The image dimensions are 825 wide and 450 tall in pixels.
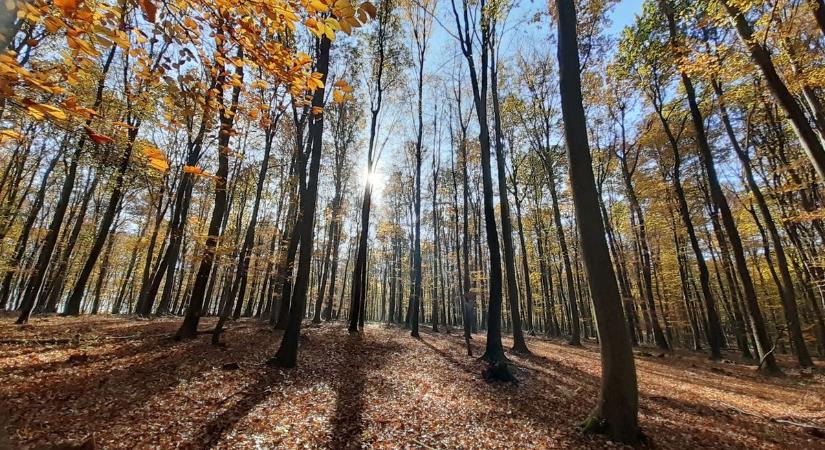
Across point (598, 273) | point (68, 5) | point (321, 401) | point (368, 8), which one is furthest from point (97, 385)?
point (598, 273)

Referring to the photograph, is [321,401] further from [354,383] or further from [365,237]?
[365,237]

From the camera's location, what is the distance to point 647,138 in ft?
57.6

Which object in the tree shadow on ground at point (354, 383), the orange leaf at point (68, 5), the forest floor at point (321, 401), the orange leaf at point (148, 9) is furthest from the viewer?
the tree shadow on ground at point (354, 383)

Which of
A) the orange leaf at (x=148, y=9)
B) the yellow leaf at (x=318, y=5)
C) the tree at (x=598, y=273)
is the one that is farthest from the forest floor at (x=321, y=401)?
the yellow leaf at (x=318, y=5)

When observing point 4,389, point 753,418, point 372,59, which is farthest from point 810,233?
point 4,389

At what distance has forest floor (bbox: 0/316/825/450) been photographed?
4.87 m

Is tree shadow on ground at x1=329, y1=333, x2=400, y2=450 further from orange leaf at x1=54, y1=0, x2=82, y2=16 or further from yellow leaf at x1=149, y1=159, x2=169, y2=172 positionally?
orange leaf at x1=54, y1=0, x2=82, y2=16

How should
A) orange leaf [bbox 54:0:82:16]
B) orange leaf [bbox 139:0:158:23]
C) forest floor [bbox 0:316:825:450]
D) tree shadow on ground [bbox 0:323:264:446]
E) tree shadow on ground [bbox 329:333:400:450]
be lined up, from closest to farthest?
orange leaf [bbox 54:0:82:16], orange leaf [bbox 139:0:158:23], tree shadow on ground [bbox 0:323:264:446], forest floor [bbox 0:316:825:450], tree shadow on ground [bbox 329:333:400:450]

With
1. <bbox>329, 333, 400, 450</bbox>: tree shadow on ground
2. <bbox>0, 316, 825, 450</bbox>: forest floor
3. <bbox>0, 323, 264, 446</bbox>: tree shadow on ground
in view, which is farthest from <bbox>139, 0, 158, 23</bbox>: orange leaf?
<bbox>0, 323, 264, 446</bbox>: tree shadow on ground

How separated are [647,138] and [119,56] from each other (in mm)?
26467

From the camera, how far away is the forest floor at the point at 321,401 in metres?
4.87

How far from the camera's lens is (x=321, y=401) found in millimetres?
6465

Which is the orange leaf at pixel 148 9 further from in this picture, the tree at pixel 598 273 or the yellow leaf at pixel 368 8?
the tree at pixel 598 273

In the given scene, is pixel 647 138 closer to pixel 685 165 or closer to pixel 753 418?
pixel 685 165
